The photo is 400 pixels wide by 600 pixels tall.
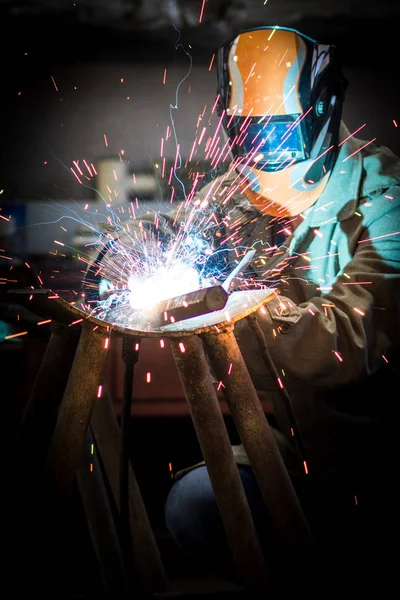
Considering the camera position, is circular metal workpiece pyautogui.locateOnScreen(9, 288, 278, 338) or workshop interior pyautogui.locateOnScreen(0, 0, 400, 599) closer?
circular metal workpiece pyautogui.locateOnScreen(9, 288, 278, 338)

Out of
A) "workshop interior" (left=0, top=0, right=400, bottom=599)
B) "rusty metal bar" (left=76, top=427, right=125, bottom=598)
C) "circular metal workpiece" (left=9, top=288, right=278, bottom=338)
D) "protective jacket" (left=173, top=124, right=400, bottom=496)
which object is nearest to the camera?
"circular metal workpiece" (left=9, top=288, right=278, bottom=338)

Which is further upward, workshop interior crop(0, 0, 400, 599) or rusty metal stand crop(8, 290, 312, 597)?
workshop interior crop(0, 0, 400, 599)

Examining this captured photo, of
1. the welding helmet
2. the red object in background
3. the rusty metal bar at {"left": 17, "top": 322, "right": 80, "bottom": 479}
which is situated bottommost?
the rusty metal bar at {"left": 17, "top": 322, "right": 80, "bottom": 479}

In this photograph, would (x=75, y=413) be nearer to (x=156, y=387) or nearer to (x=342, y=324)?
(x=342, y=324)

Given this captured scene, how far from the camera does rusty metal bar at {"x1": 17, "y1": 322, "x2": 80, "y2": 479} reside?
3.51 ft

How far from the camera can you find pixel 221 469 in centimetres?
105

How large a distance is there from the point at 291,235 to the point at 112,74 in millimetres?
1763

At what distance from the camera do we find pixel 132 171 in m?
3.00

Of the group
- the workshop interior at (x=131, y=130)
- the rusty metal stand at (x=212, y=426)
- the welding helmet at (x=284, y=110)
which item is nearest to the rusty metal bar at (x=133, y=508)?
the rusty metal stand at (x=212, y=426)

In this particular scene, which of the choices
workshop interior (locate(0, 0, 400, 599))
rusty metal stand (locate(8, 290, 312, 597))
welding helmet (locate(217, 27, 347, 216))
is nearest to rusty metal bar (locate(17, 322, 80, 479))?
rusty metal stand (locate(8, 290, 312, 597))

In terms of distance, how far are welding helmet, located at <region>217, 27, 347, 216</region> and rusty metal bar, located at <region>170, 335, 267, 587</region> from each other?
0.85 metres

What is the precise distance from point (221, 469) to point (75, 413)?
317 millimetres

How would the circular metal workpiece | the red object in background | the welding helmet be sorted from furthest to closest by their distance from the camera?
1. the red object in background
2. the welding helmet
3. the circular metal workpiece

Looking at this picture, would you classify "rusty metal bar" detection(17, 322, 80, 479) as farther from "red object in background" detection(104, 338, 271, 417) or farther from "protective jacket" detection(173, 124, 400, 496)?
"red object in background" detection(104, 338, 271, 417)
